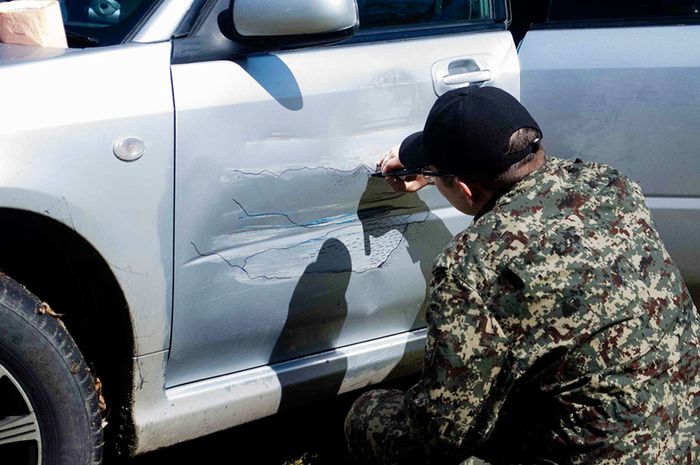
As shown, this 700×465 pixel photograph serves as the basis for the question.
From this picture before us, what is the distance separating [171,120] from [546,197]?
0.86 m

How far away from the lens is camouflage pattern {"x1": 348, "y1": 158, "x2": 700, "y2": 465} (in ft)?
6.38

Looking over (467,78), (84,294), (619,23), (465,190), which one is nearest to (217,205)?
(84,294)

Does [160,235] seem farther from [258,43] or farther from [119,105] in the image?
[258,43]

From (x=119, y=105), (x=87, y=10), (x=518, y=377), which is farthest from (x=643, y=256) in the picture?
(x=87, y=10)

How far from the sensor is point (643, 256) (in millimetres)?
2039

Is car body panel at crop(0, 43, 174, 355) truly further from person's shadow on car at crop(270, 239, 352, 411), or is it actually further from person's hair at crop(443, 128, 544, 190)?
person's hair at crop(443, 128, 544, 190)

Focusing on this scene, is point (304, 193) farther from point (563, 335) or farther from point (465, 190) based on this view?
point (563, 335)

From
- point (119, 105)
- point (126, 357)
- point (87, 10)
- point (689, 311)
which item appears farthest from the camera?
point (87, 10)

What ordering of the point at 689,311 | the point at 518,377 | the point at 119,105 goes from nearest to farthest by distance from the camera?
the point at 518,377 < the point at 689,311 < the point at 119,105

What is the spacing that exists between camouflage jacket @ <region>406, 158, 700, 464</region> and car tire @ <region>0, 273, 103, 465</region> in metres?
0.81

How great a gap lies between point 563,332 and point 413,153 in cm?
64

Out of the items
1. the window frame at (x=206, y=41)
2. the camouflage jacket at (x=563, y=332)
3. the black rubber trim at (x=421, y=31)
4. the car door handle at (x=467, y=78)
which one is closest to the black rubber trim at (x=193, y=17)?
the window frame at (x=206, y=41)

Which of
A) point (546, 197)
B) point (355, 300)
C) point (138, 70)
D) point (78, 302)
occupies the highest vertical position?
point (138, 70)

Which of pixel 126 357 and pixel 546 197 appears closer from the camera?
pixel 546 197
